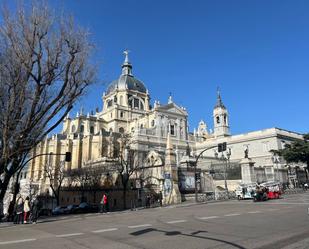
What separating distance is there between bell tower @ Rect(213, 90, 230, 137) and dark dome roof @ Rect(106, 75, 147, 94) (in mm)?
23437

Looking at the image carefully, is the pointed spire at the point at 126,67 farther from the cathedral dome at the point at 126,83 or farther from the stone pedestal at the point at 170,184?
the stone pedestal at the point at 170,184

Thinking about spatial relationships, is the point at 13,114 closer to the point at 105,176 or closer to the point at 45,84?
the point at 45,84

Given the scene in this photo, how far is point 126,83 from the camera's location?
89500 millimetres

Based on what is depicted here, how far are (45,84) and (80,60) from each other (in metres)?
2.43

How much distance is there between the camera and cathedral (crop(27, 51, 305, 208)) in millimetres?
34375

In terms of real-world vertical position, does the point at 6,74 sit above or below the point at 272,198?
above

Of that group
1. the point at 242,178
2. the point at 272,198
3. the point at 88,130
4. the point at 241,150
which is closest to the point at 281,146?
the point at 241,150

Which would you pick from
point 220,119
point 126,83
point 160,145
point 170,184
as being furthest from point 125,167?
point 126,83

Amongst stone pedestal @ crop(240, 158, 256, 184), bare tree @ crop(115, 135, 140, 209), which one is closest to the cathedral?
stone pedestal @ crop(240, 158, 256, 184)

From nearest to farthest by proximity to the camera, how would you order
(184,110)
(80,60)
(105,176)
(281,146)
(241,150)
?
1. (80,60)
2. (105,176)
3. (281,146)
4. (241,150)
5. (184,110)

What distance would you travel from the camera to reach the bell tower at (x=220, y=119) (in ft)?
269

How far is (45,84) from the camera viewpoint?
54.4 ft

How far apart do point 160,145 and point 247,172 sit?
3520 cm

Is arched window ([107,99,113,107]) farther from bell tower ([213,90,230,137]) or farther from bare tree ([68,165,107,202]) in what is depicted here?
bare tree ([68,165,107,202])
